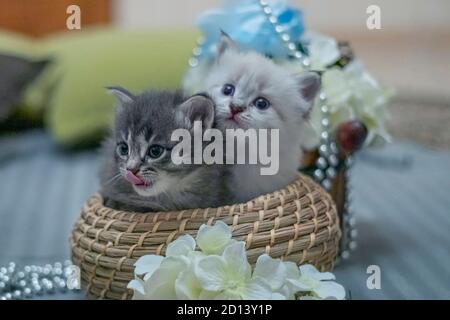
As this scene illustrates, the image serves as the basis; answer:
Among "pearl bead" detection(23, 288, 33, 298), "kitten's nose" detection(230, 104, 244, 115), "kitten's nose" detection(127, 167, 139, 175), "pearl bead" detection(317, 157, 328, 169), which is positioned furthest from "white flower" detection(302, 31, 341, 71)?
"pearl bead" detection(23, 288, 33, 298)

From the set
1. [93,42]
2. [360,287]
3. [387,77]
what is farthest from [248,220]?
[387,77]

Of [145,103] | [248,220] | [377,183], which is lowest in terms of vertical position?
[377,183]

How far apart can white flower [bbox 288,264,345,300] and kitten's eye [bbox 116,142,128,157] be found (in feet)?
0.63

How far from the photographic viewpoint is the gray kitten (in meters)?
0.58

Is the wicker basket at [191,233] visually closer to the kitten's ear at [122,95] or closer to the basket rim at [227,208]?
the basket rim at [227,208]

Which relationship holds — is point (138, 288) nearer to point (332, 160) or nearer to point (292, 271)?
point (292, 271)

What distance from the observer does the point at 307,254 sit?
61cm

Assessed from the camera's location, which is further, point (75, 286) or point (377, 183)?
point (377, 183)

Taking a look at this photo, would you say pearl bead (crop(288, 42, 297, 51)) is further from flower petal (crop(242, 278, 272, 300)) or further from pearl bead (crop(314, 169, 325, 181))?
flower petal (crop(242, 278, 272, 300))

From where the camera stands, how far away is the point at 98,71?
154 cm

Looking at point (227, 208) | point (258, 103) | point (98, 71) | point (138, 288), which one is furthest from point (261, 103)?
point (98, 71)

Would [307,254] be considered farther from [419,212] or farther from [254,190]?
[419,212]

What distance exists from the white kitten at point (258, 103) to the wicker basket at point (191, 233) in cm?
3

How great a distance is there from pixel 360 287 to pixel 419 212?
0.41 meters
